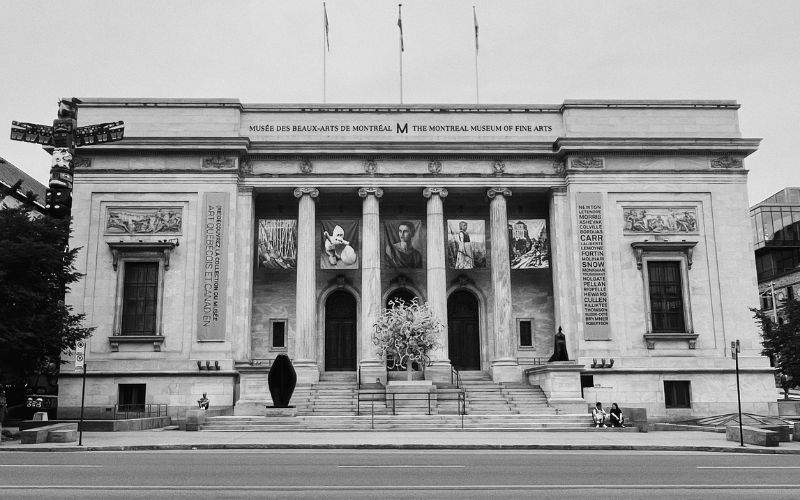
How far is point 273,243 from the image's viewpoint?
3416cm

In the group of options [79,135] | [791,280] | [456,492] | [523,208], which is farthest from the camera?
[791,280]

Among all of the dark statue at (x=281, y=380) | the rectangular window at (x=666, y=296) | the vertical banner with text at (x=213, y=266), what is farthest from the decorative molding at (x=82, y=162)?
the rectangular window at (x=666, y=296)

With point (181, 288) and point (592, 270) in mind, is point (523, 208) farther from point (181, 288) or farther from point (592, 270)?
point (181, 288)

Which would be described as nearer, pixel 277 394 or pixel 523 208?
pixel 277 394

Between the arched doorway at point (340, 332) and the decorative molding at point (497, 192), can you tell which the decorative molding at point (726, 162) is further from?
the arched doorway at point (340, 332)

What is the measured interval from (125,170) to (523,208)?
60.4ft

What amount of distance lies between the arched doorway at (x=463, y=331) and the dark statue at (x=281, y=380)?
447 inches

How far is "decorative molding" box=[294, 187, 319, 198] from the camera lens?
3450cm

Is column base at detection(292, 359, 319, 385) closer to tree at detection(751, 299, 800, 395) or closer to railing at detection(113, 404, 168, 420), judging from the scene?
railing at detection(113, 404, 168, 420)

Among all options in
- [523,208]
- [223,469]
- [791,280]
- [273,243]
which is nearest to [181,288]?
[273,243]

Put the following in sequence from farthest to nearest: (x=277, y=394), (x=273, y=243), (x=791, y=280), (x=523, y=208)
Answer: (x=791, y=280)
(x=523, y=208)
(x=273, y=243)
(x=277, y=394)

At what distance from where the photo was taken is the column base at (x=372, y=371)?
32.4 metres

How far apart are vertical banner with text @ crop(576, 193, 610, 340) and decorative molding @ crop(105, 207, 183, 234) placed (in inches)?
691

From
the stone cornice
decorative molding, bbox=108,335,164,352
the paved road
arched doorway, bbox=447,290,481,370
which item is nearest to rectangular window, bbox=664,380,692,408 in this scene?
arched doorway, bbox=447,290,481,370
